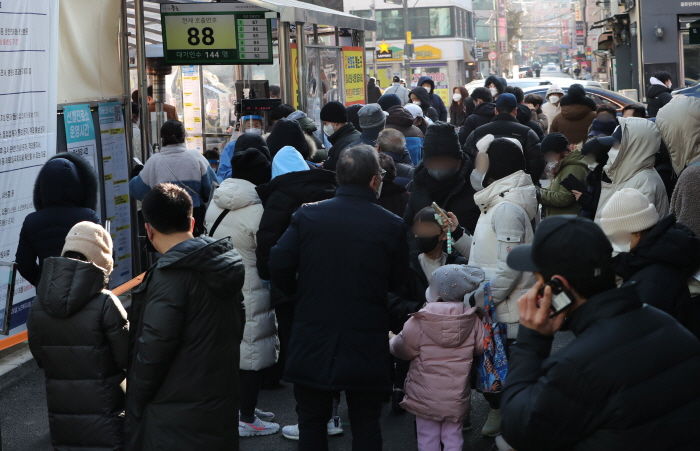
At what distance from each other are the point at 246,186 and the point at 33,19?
2.36m

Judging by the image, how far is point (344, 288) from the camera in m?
5.16

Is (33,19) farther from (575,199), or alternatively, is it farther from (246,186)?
(575,199)

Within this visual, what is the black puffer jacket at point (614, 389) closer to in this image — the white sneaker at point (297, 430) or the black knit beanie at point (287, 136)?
the white sneaker at point (297, 430)

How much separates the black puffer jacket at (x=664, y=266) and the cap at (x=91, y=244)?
247 centimetres

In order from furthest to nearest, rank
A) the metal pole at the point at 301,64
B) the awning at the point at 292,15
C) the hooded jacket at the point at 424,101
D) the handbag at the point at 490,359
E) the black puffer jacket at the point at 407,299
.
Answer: the hooded jacket at the point at 424,101 < the metal pole at the point at 301,64 < the awning at the point at 292,15 < the handbag at the point at 490,359 < the black puffer jacket at the point at 407,299

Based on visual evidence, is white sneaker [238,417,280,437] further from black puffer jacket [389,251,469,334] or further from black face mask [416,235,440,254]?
black face mask [416,235,440,254]

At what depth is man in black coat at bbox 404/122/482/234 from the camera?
7215 mm

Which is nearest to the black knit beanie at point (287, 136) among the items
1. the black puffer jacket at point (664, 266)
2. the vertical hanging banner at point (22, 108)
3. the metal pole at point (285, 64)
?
the vertical hanging banner at point (22, 108)

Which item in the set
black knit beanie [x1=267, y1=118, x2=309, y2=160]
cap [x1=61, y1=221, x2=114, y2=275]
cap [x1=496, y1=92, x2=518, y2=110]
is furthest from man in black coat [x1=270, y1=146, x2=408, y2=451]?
cap [x1=496, y1=92, x2=518, y2=110]

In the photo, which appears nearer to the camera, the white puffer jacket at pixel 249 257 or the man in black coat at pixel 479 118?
the white puffer jacket at pixel 249 257

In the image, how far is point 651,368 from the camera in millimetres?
2990

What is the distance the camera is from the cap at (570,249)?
10.0 feet

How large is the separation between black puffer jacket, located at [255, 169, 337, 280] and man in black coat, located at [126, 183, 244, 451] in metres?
1.85

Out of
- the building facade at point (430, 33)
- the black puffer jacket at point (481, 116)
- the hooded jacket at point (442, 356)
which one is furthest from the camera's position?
the building facade at point (430, 33)
